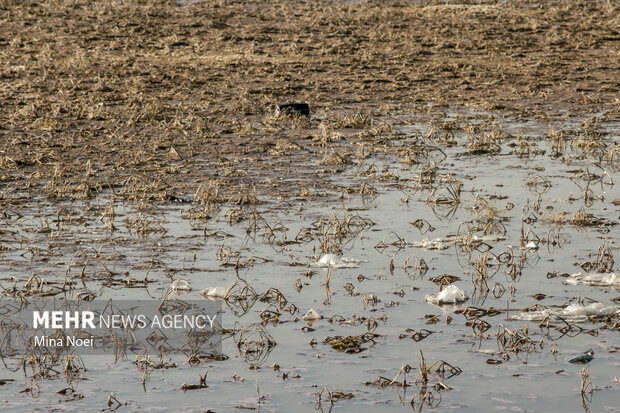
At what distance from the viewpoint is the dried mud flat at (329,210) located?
774 cm

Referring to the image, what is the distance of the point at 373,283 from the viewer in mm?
9844

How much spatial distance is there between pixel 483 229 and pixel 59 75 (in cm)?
1264

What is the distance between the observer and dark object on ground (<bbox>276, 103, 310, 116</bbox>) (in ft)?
58.5

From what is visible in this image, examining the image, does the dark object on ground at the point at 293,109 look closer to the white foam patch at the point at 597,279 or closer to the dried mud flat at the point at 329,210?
the dried mud flat at the point at 329,210

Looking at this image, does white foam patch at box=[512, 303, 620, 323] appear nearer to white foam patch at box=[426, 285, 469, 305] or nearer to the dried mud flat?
the dried mud flat

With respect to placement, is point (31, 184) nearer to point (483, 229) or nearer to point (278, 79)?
point (483, 229)

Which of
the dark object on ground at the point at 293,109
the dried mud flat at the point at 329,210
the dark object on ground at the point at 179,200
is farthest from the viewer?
the dark object on ground at the point at 293,109

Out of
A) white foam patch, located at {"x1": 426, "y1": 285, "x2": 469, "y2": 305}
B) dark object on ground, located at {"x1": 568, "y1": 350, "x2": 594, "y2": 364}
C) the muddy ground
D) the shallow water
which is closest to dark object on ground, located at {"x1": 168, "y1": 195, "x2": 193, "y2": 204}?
the muddy ground

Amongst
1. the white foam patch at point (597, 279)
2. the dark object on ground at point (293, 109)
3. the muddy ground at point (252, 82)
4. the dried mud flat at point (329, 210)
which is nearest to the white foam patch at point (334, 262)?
the dried mud flat at point (329, 210)

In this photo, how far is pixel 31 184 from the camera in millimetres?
13641

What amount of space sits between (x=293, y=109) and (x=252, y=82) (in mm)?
3373

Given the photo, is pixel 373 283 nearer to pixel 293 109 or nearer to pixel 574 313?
pixel 574 313

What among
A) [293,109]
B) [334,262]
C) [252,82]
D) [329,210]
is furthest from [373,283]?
[252,82]

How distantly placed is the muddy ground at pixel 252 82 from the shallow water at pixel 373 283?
54.1 inches
